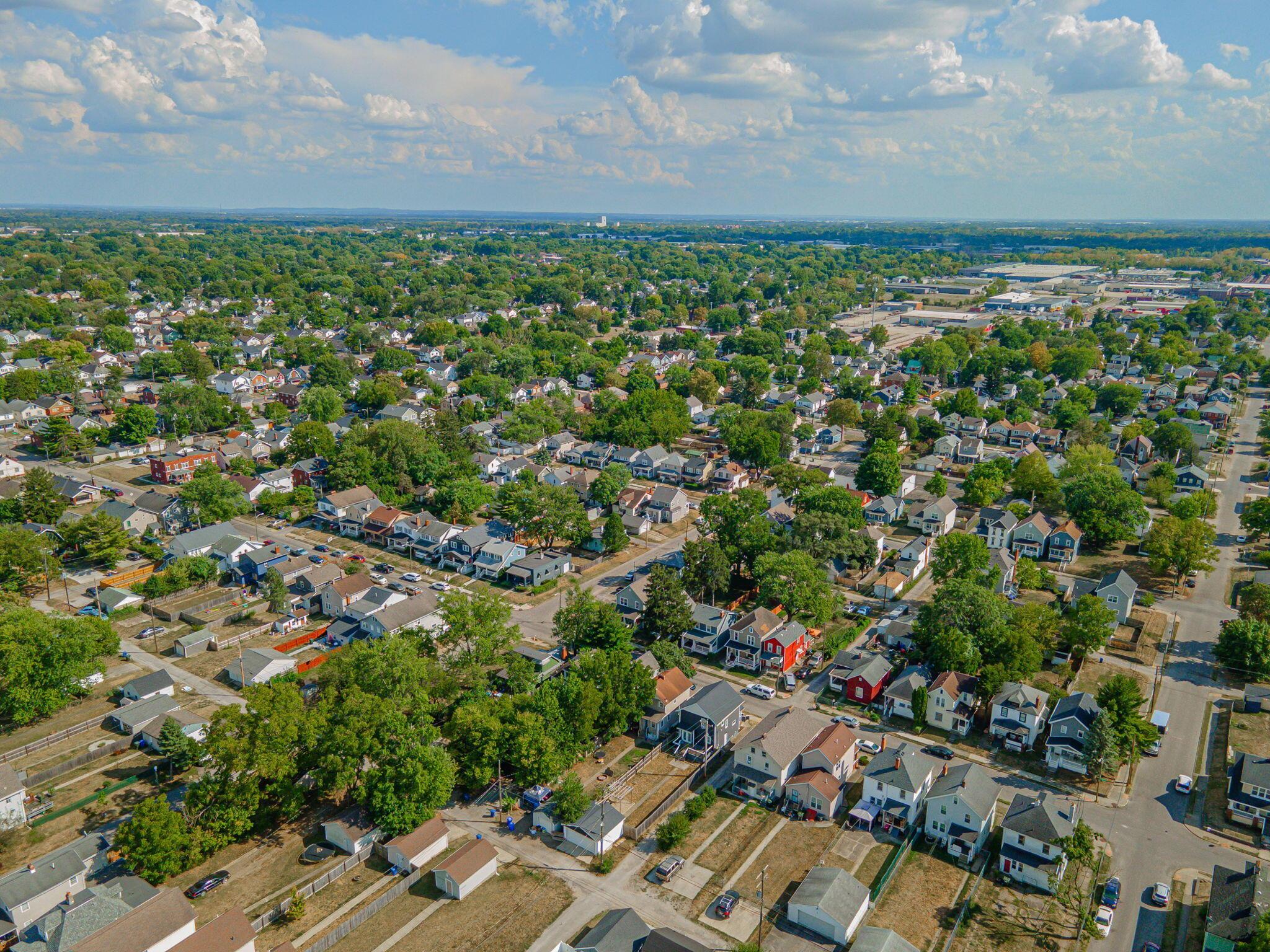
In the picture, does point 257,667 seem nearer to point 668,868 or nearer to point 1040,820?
point 668,868

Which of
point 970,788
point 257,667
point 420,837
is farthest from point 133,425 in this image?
point 970,788

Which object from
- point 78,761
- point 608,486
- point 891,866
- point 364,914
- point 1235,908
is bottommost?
point 364,914

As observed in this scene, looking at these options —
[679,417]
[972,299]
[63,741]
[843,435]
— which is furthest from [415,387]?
[972,299]

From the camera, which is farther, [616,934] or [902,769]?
[902,769]

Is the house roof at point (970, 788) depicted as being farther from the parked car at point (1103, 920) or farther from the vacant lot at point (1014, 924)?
the parked car at point (1103, 920)

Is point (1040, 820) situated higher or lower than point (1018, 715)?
higher

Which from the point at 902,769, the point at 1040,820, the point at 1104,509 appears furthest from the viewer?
the point at 1104,509

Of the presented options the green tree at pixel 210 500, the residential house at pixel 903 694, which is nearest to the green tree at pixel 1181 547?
the residential house at pixel 903 694

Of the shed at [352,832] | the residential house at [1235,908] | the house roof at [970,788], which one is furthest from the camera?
the house roof at [970,788]
